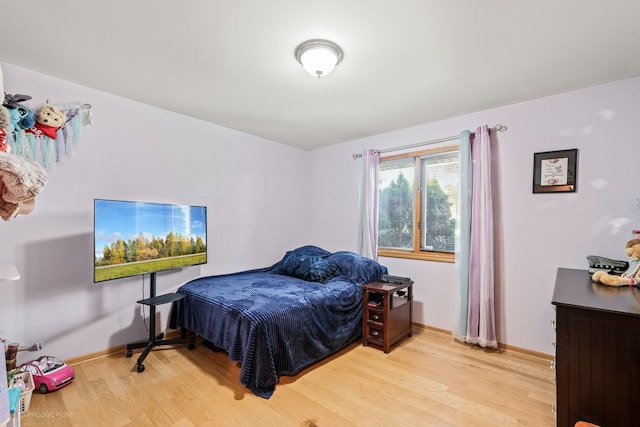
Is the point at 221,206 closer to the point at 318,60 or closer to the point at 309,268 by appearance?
the point at 309,268

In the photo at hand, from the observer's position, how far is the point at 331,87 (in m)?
2.57

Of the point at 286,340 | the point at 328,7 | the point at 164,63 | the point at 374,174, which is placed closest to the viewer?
the point at 328,7

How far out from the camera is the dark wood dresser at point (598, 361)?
1321 millimetres

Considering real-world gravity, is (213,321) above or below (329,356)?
above

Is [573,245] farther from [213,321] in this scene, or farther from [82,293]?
[82,293]

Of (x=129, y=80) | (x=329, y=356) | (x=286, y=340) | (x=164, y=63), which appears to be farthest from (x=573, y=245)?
(x=129, y=80)

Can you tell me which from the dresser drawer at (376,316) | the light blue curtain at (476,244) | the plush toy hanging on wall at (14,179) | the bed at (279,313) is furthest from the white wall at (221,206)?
the plush toy hanging on wall at (14,179)

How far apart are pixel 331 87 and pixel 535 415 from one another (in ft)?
9.22

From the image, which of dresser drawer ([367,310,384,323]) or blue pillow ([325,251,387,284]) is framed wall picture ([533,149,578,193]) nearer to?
blue pillow ([325,251,387,284])

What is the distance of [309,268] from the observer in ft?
11.0

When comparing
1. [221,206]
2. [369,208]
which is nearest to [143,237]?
[221,206]

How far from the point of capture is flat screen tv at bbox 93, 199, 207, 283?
2357 mm

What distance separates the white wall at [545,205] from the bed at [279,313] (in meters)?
1.05

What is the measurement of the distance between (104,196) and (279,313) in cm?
191
